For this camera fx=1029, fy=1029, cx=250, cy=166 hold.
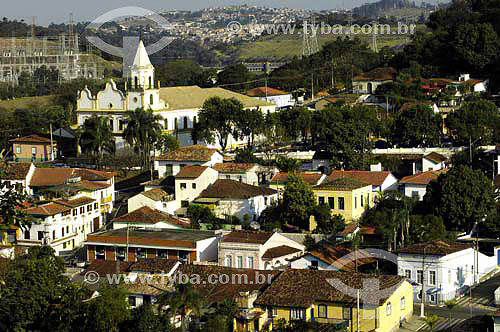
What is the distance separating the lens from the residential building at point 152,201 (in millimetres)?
23109

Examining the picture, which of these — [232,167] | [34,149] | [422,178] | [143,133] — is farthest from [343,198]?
[34,149]

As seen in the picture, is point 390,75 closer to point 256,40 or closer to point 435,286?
point 435,286

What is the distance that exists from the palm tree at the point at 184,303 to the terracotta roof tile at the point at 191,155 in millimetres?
10560

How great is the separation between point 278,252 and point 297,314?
337cm

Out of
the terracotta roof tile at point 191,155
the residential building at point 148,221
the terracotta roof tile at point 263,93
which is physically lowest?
the residential building at point 148,221

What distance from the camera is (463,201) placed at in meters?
20.2

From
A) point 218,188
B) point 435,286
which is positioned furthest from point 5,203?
point 218,188

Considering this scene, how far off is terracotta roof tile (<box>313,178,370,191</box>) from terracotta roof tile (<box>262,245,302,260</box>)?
11.1 ft

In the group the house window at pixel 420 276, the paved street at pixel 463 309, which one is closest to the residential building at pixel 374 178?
the paved street at pixel 463 309

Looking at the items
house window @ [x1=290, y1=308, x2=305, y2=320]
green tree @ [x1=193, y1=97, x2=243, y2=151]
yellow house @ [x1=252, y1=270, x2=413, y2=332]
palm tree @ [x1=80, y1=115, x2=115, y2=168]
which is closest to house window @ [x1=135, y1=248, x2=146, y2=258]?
yellow house @ [x1=252, y1=270, x2=413, y2=332]

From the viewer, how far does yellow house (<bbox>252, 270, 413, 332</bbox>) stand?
15055 millimetres

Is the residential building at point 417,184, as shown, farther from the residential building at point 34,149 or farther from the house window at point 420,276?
the residential building at point 34,149

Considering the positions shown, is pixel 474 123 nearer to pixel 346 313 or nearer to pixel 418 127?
pixel 418 127

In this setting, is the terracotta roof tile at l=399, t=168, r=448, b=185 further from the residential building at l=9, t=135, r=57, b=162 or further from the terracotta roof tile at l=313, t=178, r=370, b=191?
the residential building at l=9, t=135, r=57, b=162
